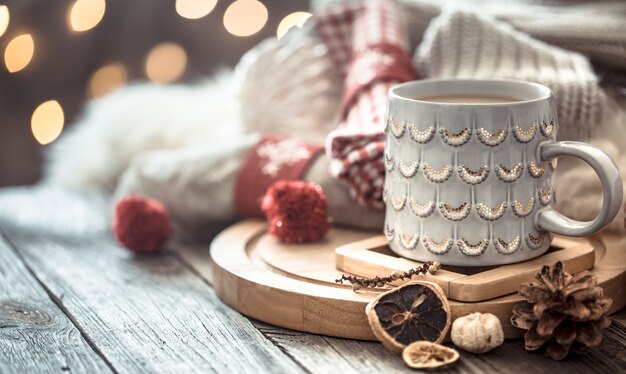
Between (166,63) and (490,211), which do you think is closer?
(490,211)

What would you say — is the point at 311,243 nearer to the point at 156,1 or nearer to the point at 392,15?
the point at 392,15

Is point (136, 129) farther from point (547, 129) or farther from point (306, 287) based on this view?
point (547, 129)

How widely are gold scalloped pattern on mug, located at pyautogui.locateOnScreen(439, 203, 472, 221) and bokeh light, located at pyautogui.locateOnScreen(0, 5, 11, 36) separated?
2.86 ft

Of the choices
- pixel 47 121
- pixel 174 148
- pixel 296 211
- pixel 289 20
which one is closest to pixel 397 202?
pixel 296 211

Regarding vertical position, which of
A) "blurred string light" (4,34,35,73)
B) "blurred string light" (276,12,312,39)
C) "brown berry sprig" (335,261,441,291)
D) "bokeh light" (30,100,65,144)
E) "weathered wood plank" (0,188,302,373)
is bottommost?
"weathered wood plank" (0,188,302,373)

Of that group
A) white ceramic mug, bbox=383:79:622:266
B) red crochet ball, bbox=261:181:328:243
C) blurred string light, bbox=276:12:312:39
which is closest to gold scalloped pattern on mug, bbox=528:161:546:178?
white ceramic mug, bbox=383:79:622:266

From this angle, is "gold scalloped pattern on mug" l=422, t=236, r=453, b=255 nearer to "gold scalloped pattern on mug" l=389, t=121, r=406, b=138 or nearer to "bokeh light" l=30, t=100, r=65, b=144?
"gold scalloped pattern on mug" l=389, t=121, r=406, b=138

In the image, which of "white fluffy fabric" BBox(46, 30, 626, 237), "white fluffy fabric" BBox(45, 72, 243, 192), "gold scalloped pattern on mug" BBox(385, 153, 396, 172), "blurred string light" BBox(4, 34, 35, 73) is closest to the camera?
"gold scalloped pattern on mug" BBox(385, 153, 396, 172)

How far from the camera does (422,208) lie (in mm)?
743

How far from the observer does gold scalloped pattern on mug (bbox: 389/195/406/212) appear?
2.49ft

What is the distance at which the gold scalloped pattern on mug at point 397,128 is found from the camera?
2.43 feet

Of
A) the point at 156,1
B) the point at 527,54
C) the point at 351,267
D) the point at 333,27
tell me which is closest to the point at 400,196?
the point at 351,267

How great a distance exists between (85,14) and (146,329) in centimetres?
87

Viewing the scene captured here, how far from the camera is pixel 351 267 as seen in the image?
0.78m
